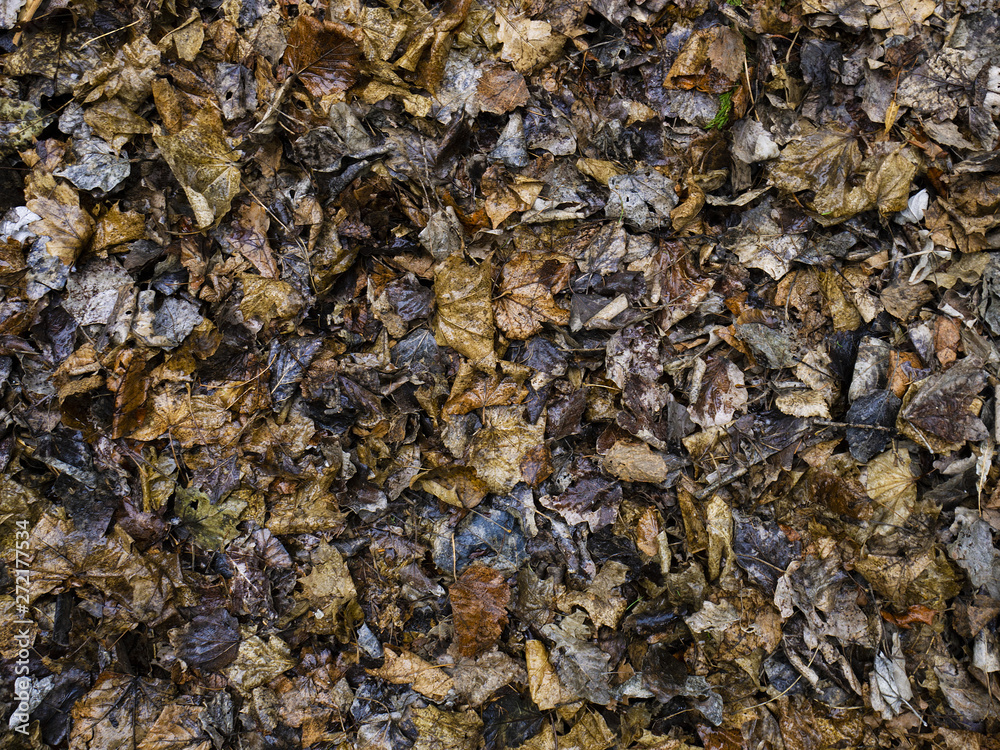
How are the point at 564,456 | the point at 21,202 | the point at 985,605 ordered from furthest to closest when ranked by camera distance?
the point at 564,456, the point at 21,202, the point at 985,605

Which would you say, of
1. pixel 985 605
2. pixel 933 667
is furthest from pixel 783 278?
pixel 933 667

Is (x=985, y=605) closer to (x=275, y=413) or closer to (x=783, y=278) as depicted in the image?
(x=783, y=278)

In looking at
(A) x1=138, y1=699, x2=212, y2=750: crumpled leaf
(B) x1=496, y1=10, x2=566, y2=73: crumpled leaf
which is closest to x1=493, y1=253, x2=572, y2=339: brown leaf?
(B) x1=496, y1=10, x2=566, y2=73: crumpled leaf

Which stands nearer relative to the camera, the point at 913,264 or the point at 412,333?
the point at 913,264

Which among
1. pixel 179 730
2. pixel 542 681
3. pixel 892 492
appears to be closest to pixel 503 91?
pixel 892 492

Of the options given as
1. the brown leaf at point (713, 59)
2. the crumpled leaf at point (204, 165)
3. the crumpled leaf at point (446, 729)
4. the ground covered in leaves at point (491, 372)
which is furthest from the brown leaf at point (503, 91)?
the crumpled leaf at point (446, 729)

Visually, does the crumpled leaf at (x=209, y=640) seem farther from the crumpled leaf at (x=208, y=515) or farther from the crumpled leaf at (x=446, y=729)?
the crumpled leaf at (x=446, y=729)
